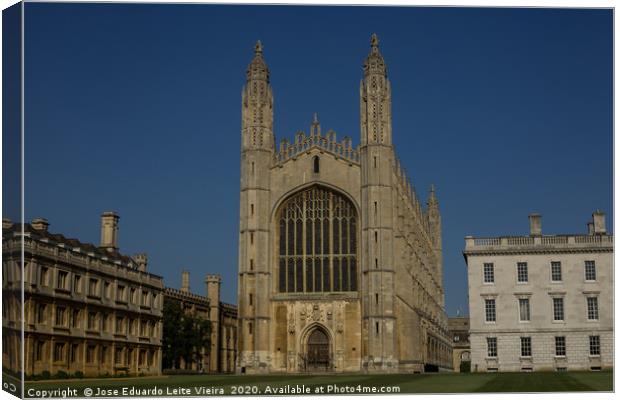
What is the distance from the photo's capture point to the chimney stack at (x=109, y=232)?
62.4 meters

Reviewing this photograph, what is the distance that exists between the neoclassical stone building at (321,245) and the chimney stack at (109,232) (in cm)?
898

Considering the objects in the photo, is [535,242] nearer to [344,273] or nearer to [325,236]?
[344,273]

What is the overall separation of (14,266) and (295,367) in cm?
3506

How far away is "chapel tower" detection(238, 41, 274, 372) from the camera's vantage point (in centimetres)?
5866

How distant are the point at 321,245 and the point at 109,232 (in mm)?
14236

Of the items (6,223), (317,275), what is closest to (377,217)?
(317,275)

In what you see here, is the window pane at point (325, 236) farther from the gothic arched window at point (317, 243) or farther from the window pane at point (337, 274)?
the window pane at point (337, 274)

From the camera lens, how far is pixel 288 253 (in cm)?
6012

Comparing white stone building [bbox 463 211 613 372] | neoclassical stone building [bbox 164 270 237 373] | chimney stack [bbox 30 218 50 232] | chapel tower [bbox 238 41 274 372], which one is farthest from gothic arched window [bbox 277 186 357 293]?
chimney stack [bbox 30 218 50 232]

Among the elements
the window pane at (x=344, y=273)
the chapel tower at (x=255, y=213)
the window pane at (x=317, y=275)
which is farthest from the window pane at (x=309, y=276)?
the chapel tower at (x=255, y=213)

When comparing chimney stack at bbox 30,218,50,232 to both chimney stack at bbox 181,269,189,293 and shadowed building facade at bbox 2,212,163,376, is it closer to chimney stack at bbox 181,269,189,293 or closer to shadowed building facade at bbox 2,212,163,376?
shadowed building facade at bbox 2,212,163,376

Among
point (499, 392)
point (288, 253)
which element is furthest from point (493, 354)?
point (499, 392)

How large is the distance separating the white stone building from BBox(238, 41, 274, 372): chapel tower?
12425 mm

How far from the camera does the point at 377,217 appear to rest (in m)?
58.8
